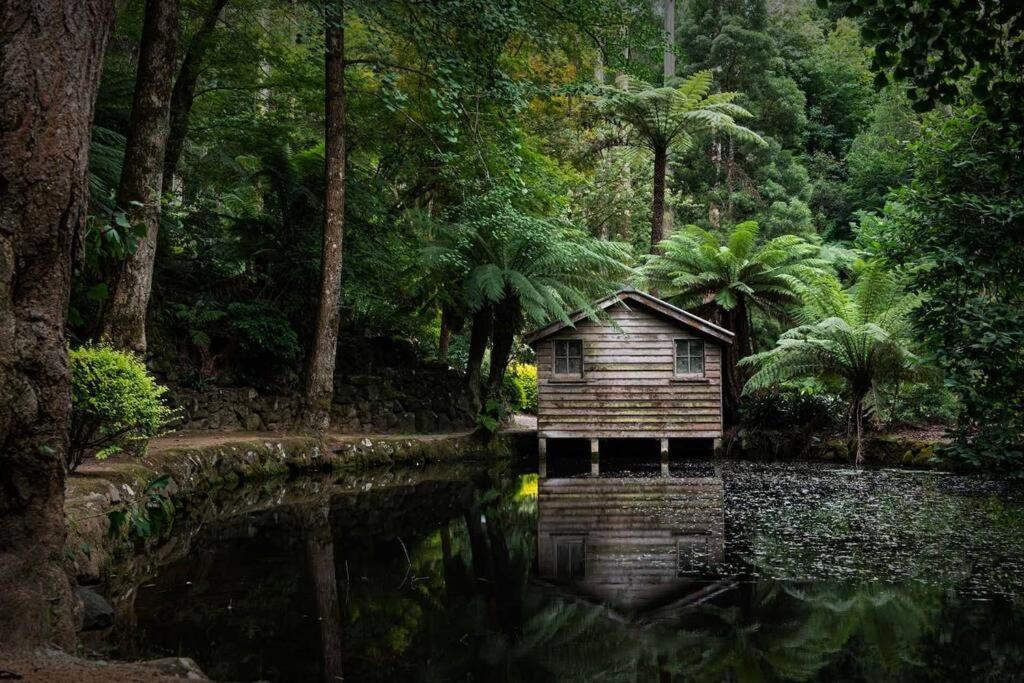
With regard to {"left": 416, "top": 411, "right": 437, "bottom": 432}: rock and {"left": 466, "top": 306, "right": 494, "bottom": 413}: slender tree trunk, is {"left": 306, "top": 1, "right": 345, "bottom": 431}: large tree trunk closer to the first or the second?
{"left": 416, "top": 411, "right": 437, "bottom": 432}: rock

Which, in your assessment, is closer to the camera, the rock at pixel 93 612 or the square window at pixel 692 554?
the rock at pixel 93 612

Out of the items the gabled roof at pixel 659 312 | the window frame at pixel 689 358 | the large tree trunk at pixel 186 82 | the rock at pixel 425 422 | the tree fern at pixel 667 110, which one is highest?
the tree fern at pixel 667 110

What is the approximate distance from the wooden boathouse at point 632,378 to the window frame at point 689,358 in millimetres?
18

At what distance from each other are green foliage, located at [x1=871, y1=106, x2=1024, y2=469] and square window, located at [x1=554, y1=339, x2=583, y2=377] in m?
6.20

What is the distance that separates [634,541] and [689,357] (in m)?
8.52

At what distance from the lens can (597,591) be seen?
227 inches

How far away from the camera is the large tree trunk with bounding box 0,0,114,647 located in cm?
329

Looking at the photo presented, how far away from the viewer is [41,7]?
337 cm

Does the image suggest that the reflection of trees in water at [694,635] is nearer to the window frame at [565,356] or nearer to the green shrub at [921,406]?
the window frame at [565,356]

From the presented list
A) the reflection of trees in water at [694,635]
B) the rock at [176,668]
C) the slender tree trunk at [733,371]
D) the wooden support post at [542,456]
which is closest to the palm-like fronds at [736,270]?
the slender tree trunk at [733,371]

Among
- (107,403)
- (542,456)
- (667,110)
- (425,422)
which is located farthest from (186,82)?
(667,110)

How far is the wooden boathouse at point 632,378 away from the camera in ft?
50.3

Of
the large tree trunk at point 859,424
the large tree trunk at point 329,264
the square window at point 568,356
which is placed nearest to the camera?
the large tree trunk at point 329,264

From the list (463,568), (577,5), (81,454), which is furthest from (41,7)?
(577,5)
